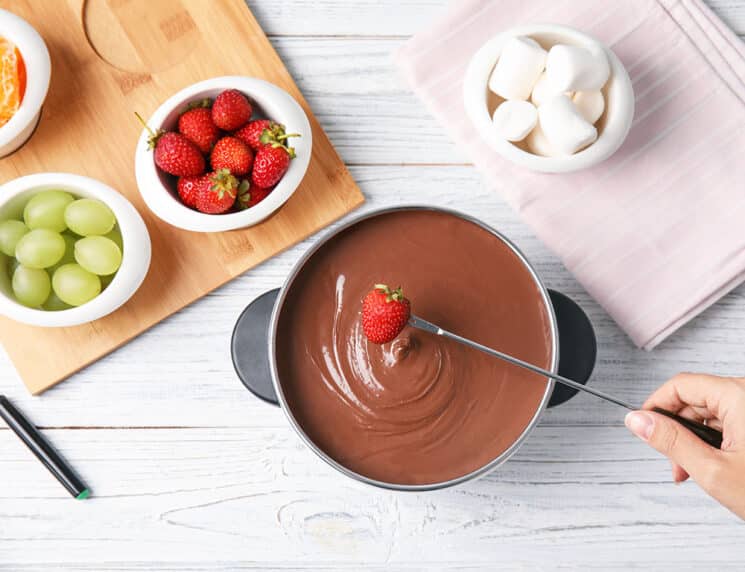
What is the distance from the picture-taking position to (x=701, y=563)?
3.64 feet

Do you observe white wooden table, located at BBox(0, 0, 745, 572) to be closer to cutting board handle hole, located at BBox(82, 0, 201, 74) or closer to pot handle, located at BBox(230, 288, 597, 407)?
pot handle, located at BBox(230, 288, 597, 407)

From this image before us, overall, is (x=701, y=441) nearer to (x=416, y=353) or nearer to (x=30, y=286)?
(x=416, y=353)

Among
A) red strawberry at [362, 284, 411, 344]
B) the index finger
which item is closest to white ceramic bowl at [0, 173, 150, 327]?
red strawberry at [362, 284, 411, 344]

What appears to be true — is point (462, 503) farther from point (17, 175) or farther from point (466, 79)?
point (17, 175)

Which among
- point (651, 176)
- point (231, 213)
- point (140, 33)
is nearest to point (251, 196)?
point (231, 213)

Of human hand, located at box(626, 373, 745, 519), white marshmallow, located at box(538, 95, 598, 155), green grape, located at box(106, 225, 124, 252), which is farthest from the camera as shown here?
green grape, located at box(106, 225, 124, 252)

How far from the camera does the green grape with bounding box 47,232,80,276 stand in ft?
3.43

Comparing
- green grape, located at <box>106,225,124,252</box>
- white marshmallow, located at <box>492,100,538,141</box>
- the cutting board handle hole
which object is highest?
the cutting board handle hole

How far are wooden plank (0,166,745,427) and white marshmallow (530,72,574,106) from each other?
0.16 meters

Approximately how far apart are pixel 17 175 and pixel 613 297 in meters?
0.87

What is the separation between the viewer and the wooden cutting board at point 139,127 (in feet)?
3.57

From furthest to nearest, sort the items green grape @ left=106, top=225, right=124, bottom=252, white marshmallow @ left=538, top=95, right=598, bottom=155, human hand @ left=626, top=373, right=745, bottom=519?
1. green grape @ left=106, top=225, right=124, bottom=252
2. white marshmallow @ left=538, top=95, right=598, bottom=155
3. human hand @ left=626, top=373, right=745, bottom=519

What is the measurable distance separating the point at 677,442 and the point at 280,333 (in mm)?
474

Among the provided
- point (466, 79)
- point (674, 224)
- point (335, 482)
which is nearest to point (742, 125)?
point (674, 224)
